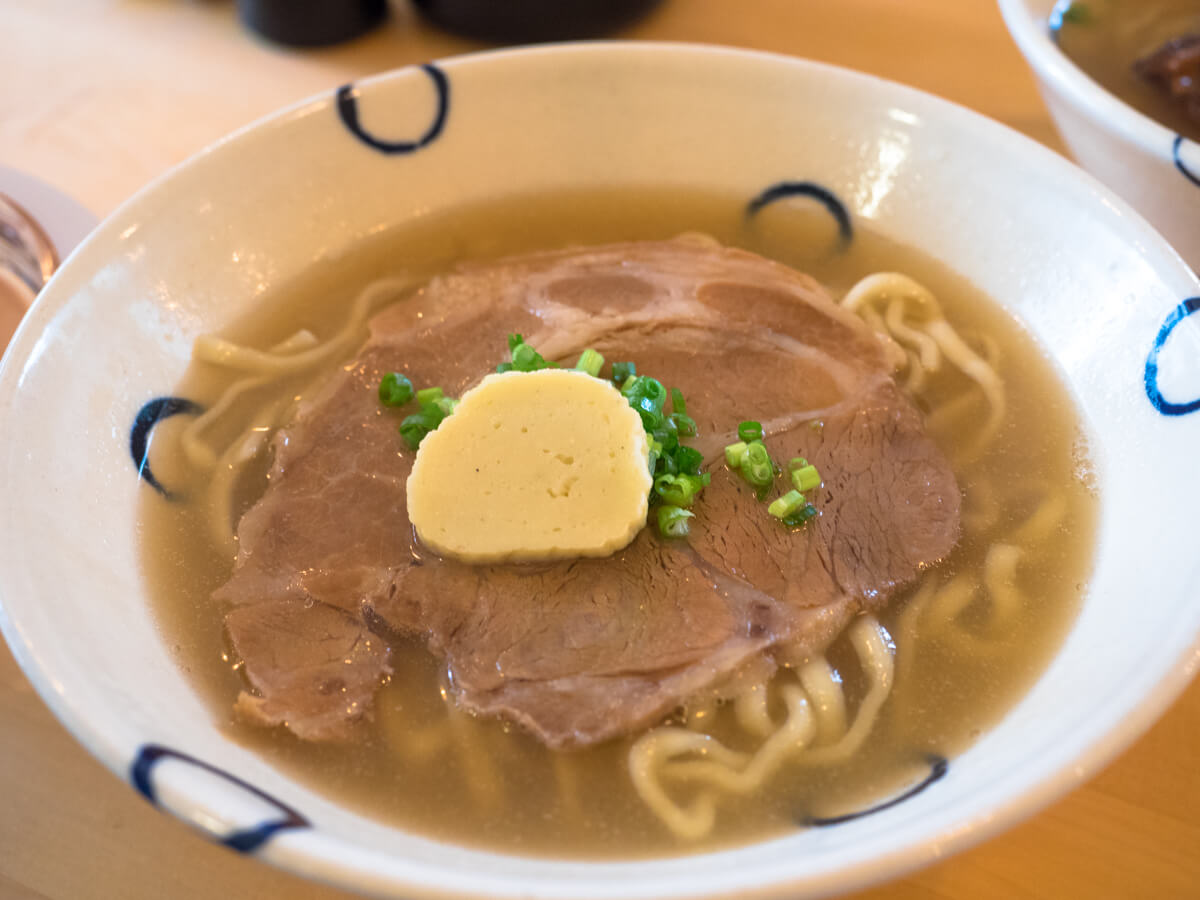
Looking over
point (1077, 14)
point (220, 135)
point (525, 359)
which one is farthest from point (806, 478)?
point (220, 135)

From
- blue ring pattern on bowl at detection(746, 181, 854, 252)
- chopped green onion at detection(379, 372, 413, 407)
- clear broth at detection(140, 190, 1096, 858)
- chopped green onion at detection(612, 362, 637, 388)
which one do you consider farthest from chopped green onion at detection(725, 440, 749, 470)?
blue ring pattern on bowl at detection(746, 181, 854, 252)

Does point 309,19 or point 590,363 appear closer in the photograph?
point 590,363

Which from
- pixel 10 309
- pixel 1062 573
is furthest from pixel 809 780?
pixel 10 309

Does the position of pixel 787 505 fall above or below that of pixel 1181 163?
below

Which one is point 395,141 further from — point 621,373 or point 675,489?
point 675,489

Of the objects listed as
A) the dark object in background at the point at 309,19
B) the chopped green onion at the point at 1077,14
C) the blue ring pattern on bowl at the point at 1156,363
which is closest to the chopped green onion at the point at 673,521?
the blue ring pattern on bowl at the point at 1156,363

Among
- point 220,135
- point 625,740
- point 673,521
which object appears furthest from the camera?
point 220,135
